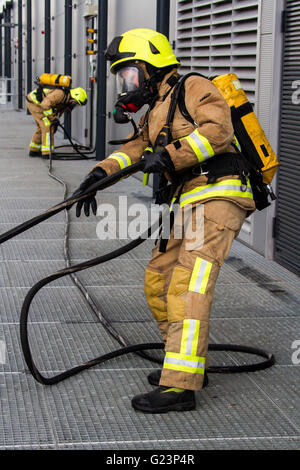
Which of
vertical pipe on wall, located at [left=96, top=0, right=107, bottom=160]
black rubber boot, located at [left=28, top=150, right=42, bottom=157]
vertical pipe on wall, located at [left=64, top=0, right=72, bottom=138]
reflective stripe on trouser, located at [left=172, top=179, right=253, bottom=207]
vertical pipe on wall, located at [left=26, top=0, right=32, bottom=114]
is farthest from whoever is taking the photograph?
vertical pipe on wall, located at [left=26, top=0, right=32, bottom=114]

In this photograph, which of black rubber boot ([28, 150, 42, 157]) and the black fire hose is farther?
black rubber boot ([28, 150, 42, 157])

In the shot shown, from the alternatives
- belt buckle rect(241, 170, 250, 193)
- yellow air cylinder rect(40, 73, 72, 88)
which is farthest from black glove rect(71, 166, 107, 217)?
yellow air cylinder rect(40, 73, 72, 88)

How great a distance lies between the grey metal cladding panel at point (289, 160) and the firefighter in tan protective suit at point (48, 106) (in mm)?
7920

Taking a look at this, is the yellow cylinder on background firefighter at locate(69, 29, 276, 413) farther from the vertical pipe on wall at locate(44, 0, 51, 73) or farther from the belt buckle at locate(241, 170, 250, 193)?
the vertical pipe on wall at locate(44, 0, 51, 73)

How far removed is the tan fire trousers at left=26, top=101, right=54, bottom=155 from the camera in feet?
47.4

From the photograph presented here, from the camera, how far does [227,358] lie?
4.66 meters

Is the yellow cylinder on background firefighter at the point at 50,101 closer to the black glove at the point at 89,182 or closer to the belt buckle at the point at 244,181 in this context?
the black glove at the point at 89,182

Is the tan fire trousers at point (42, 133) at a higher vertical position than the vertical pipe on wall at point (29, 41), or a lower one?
lower

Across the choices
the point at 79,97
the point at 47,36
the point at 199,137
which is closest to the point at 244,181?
the point at 199,137

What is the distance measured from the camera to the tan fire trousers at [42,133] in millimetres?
14461

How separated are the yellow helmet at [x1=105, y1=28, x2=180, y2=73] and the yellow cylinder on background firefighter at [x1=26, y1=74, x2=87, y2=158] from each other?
10295 mm

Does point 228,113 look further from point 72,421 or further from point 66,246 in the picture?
point 66,246

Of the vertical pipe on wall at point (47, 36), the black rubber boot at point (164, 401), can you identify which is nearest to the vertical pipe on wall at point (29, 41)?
the vertical pipe on wall at point (47, 36)

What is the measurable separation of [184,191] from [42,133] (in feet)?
35.1
